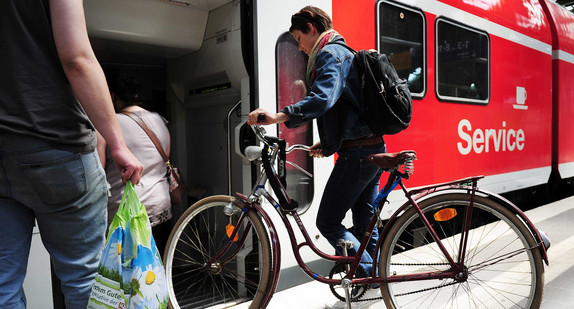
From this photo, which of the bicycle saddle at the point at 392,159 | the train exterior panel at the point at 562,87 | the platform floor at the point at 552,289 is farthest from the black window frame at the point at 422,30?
the train exterior panel at the point at 562,87

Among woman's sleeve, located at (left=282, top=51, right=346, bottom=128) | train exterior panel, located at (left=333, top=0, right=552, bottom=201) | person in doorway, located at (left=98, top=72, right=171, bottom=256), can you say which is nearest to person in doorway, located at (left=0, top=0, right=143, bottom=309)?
woman's sleeve, located at (left=282, top=51, right=346, bottom=128)

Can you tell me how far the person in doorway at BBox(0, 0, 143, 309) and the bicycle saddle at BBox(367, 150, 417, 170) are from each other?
3.68 feet

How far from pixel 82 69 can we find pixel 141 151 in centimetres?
127

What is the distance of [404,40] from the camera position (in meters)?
3.45

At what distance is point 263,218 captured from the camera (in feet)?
6.93

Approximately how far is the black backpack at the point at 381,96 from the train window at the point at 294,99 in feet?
2.46

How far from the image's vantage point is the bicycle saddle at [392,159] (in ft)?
6.30

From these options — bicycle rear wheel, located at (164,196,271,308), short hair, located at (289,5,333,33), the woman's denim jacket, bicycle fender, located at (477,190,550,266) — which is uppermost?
short hair, located at (289,5,333,33)

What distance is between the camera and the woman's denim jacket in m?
1.89

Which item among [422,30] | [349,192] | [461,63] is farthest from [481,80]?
[349,192]

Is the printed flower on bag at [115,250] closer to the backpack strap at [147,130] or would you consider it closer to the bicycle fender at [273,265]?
the bicycle fender at [273,265]

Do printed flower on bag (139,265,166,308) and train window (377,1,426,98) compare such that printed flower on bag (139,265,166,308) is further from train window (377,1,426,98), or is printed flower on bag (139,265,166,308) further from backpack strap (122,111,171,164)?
train window (377,1,426,98)

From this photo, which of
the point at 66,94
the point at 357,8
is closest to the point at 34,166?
the point at 66,94

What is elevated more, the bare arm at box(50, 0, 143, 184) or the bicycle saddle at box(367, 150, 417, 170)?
the bare arm at box(50, 0, 143, 184)
